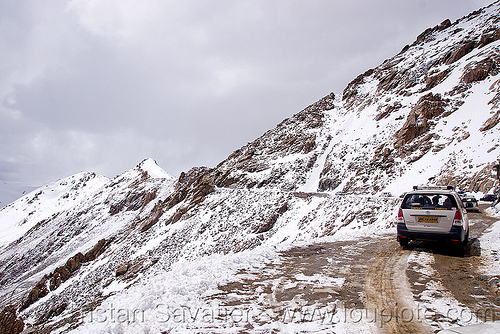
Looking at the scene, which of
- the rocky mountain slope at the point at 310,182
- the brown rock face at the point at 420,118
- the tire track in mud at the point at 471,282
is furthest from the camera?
the brown rock face at the point at 420,118

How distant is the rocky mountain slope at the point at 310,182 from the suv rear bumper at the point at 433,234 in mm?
4163

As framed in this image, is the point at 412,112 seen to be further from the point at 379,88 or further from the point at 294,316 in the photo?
the point at 294,316

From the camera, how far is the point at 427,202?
8.35 meters

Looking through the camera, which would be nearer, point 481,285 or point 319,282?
point 481,285

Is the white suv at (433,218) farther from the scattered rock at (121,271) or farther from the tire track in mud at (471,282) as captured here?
the scattered rock at (121,271)

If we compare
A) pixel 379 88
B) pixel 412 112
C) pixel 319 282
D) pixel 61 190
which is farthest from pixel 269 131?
pixel 61 190

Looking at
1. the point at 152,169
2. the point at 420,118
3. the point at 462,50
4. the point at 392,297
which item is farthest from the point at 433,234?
the point at 152,169

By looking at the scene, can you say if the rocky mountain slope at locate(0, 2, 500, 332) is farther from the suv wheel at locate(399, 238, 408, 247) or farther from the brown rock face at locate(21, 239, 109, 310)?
the suv wheel at locate(399, 238, 408, 247)

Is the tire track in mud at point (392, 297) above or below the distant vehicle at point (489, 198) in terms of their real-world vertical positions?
above

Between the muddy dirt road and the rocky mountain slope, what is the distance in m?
3.27

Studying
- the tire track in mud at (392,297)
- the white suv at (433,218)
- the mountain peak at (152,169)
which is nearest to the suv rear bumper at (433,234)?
the white suv at (433,218)

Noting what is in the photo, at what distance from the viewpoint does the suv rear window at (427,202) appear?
763 centimetres

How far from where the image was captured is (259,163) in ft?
178

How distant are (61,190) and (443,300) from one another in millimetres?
167029
